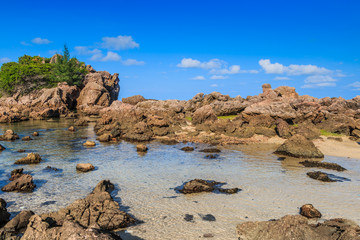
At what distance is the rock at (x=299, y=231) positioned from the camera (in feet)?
23.8

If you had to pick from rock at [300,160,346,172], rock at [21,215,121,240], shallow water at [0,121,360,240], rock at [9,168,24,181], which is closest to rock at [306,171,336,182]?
shallow water at [0,121,360,240]

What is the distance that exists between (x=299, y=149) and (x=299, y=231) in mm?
15234

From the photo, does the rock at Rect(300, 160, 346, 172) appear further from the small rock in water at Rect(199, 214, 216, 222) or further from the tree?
the tree

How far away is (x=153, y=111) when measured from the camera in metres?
40.1

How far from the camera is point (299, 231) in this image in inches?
301

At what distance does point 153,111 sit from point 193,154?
62.0 ft

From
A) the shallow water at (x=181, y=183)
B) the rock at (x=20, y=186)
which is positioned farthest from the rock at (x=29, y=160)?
the rock at (x=20, y=186)

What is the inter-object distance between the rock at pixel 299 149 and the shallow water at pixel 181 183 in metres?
0.99

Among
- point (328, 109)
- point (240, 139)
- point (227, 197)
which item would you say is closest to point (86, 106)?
point (240, 139)

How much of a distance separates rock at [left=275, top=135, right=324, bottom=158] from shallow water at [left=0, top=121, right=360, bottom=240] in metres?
0.99

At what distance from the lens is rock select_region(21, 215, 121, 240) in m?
5.79

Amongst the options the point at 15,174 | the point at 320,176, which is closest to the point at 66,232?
the point at 15,174

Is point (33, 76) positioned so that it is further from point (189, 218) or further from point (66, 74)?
point (189, 218)

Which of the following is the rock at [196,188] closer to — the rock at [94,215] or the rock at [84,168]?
the rock at [94,215]
